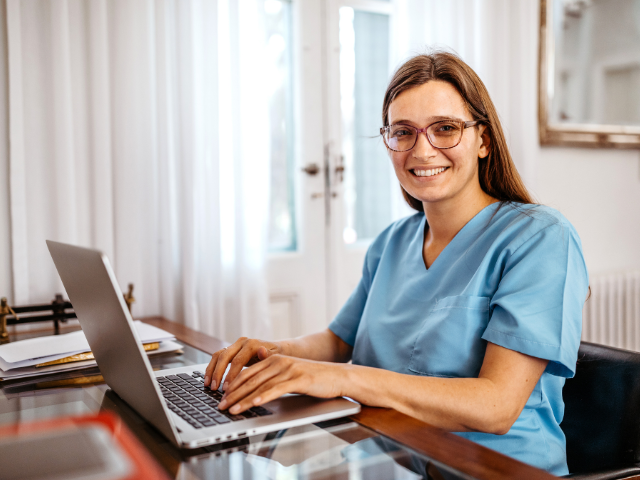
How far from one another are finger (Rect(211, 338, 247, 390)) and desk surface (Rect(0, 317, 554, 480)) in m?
0.13

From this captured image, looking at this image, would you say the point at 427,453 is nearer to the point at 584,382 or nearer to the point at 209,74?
the point at 584,382

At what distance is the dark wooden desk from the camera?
23.8 inches

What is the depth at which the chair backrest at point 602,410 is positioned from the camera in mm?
933

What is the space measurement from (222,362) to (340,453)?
33 centimetres

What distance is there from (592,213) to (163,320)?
2317 mm

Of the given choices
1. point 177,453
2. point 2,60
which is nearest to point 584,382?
point 177,453

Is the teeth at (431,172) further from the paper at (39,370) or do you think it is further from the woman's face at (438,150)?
the paper at (39,370)

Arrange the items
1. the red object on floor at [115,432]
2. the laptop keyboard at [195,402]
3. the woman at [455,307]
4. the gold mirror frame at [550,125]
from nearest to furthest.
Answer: the red object on floor at [115,432], the laptop keyboard at [195,402], the woman at [455,307], the gold mirror frame at [550,125]

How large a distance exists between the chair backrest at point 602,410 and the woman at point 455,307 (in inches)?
1.8

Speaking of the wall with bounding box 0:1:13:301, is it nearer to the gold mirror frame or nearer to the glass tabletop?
the glass tabletop

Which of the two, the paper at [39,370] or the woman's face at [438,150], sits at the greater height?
the woman's face at [438,150]

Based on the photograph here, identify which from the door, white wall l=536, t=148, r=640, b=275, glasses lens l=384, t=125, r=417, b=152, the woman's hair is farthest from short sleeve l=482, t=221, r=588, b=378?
white wall l=536, t=148, r=640, b=275

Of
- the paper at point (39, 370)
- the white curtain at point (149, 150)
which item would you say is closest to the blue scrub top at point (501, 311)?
the paper at point (39, 370)

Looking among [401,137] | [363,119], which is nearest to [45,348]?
[401,137]
